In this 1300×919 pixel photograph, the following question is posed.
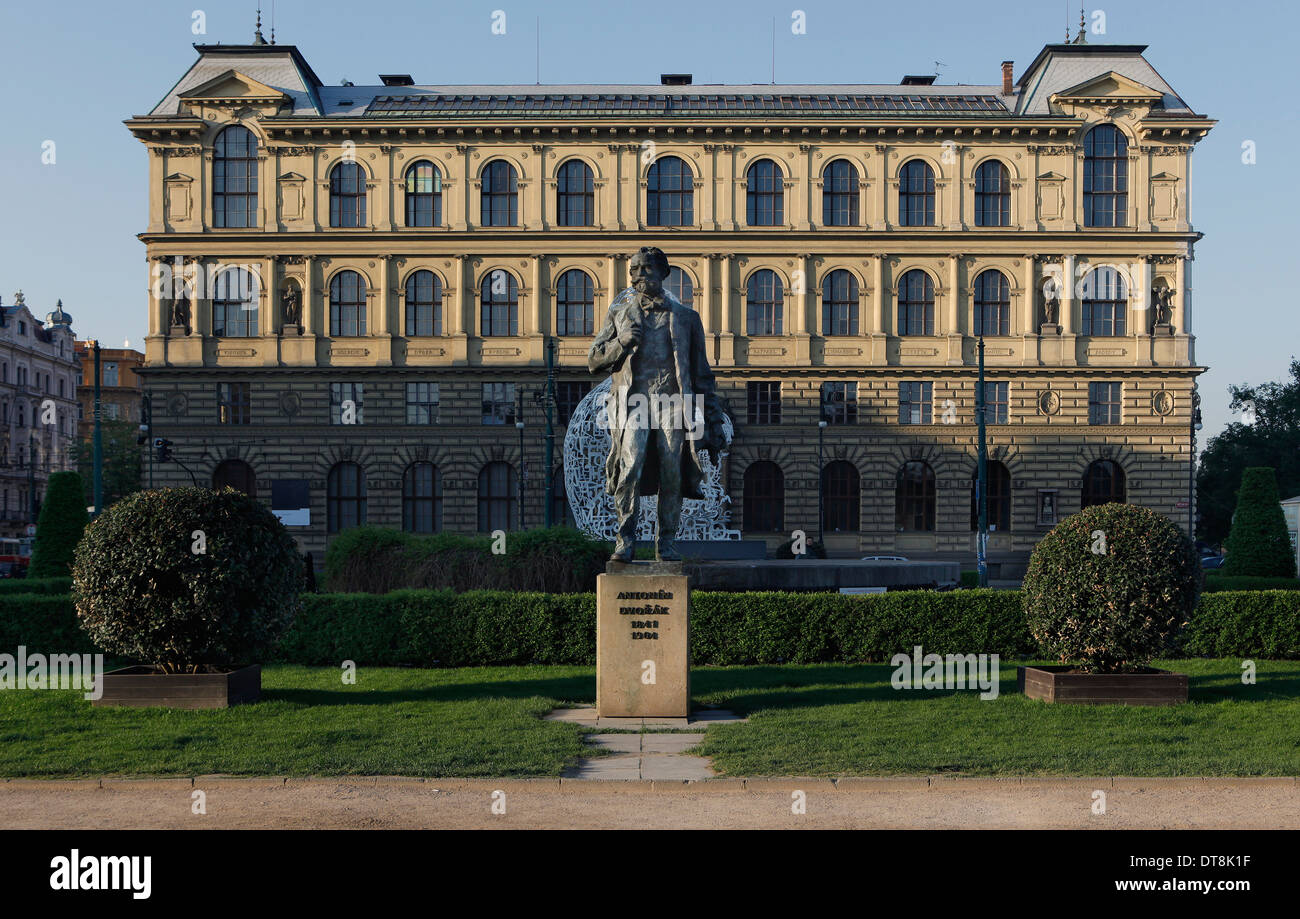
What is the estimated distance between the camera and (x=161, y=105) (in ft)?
190

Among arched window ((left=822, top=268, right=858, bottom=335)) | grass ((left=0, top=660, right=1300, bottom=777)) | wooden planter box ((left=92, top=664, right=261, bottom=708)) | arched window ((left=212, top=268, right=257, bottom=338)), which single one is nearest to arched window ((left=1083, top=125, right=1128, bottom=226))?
arched window ((left=822, top=268, right=858, bottom=335))

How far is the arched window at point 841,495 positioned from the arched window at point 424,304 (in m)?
19.2

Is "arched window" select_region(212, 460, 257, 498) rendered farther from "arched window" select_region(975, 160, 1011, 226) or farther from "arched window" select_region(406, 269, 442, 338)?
"arched window" select_region(975, 160, 1011, 226)

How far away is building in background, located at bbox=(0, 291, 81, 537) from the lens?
95.1 metres

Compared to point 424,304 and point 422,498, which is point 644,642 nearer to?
point 422,498

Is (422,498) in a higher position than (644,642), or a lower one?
higher

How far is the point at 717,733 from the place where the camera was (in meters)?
12.8

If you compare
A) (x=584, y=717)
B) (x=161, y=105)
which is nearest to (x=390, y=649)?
(x=584, y=717)

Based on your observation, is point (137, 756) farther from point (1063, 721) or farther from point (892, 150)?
point (892, 150)

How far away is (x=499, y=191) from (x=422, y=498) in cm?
1455

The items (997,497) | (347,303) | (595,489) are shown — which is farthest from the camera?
(347,303)

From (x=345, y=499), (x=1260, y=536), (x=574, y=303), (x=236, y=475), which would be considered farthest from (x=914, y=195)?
(x=236, y=475)

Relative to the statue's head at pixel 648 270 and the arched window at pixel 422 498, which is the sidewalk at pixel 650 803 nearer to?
the statue's head at pixel 648 270

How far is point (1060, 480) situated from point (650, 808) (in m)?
49.4
